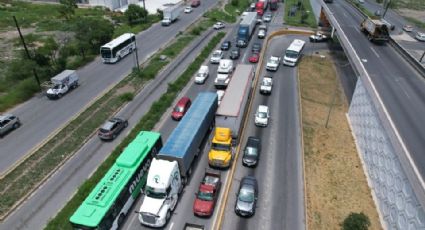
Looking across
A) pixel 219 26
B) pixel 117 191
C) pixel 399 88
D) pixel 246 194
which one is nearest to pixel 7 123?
pixel 117 191

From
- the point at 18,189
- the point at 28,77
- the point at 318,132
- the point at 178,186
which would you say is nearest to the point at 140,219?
the point at 178,186

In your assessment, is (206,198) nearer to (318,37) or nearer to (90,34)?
(90,34)

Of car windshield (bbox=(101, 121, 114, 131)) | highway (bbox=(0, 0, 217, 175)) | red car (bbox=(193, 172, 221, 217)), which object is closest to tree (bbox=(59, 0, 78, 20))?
highway (bbox=(0, 0, 217, 175))

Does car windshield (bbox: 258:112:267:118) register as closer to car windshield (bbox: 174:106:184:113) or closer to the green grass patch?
car windshield (bbox: 174:106:184:113)

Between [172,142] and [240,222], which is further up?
[172,142]

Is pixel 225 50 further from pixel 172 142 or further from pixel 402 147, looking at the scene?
pixel 402 147

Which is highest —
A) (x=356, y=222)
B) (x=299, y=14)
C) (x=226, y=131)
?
(x=299, y=14)
